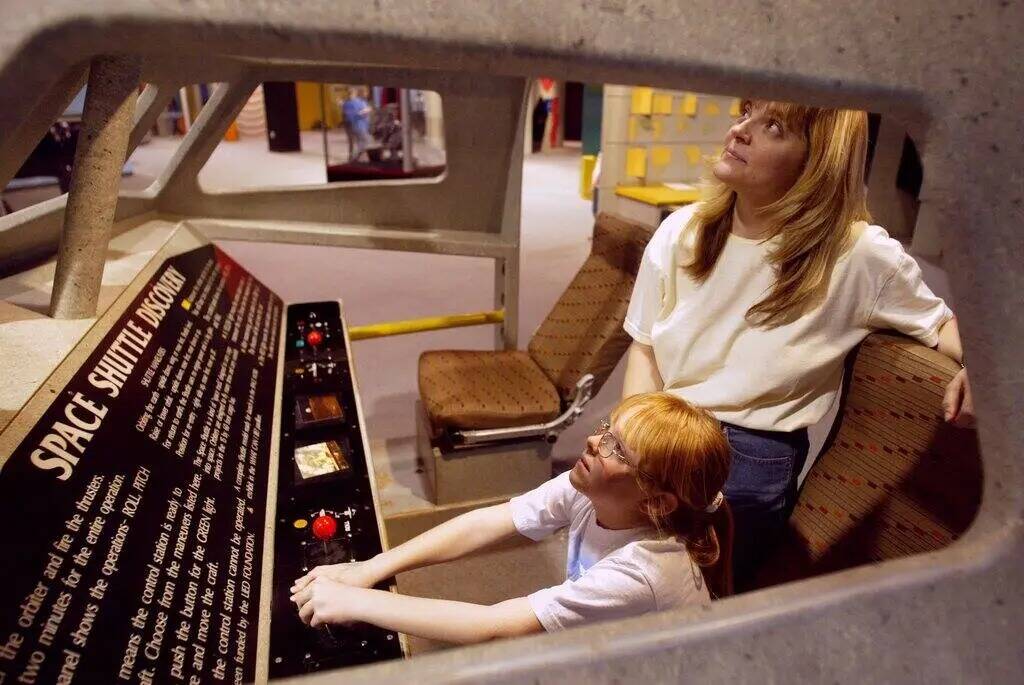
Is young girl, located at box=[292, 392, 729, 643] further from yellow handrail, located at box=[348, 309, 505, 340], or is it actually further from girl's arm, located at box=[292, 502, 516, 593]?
yellow handrail, located at box=[348, 309, 505, 340]

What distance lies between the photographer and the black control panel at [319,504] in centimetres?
98

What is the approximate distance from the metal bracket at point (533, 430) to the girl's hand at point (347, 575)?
4.01 feet

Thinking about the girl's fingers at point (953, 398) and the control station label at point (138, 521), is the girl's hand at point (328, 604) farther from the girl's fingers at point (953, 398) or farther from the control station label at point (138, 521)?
the girl's fingers at point (953, 398)

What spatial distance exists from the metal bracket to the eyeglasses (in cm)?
128

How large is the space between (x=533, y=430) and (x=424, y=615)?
1433 millimetres

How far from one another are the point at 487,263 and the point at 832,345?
4494 mm

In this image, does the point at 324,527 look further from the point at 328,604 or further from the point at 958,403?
the point at 958,403

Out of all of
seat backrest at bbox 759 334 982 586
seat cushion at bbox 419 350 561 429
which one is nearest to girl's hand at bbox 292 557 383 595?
seat backrest at bbox 759 334 982 586

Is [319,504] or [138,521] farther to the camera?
[319,504]

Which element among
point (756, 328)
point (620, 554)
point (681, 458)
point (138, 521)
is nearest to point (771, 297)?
point (756, 328)

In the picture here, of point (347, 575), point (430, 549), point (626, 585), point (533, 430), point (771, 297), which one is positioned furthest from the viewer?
point (533, 430)

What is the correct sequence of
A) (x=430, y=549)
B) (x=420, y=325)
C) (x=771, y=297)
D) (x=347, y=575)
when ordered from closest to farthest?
1. (x=347, y=575)
2. (x=430, y=549)
3. (x=771, y=297)
4. (x=420, y=325)

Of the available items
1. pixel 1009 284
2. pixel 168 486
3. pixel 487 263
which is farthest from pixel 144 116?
pixel 487 263

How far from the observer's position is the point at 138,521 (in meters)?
1.03
